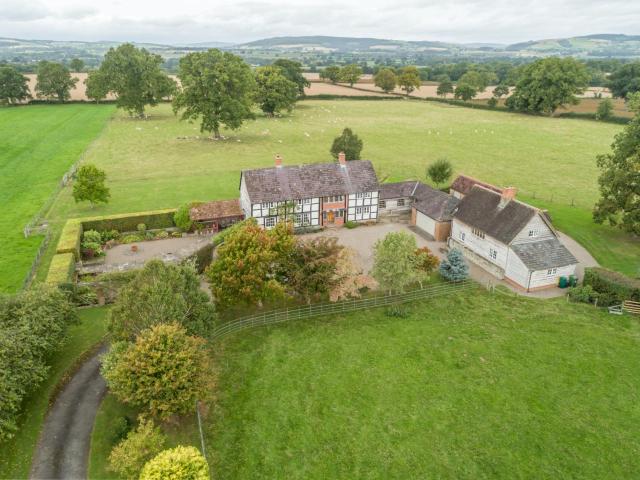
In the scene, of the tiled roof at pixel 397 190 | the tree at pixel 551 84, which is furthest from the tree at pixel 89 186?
the tree at pixel 551 84

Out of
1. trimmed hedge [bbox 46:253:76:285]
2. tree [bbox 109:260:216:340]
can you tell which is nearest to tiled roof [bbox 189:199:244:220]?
trimmed hedge [bbox 46:253:76:285]

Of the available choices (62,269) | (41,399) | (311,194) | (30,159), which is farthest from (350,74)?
(41,399)

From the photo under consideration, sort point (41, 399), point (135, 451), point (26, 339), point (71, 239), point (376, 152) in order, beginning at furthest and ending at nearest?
point (376, 152) → point (71, 239) → point (41, 399) → point (26, 339) → point (135, 451)

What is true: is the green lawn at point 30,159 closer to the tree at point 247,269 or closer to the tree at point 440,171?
the tree at point 247,269

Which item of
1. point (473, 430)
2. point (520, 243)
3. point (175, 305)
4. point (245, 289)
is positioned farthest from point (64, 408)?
point (520, 243)

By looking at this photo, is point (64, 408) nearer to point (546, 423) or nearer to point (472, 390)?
point (472, 390)

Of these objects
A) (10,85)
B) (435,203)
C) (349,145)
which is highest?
(10,85)

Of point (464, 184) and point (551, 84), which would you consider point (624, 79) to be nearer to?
point (551, 84)
